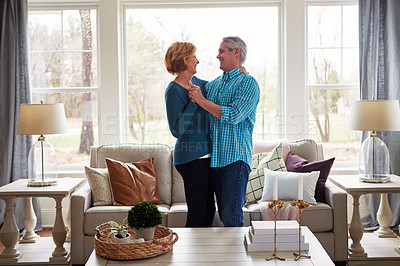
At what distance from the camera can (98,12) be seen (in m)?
5.06

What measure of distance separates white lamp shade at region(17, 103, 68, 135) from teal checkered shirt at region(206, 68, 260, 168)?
1.61 metres

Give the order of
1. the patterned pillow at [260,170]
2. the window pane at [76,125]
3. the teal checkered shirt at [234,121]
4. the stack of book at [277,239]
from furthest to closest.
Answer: the window pane at [76,125] < the patterned pillow at [260,170] < the teal checkered shirt at [234,121] < the stack of book at [277,239]

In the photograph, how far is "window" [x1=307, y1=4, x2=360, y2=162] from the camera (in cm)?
517

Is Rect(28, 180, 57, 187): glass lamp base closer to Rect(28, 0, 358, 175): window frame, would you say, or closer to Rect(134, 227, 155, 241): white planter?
Rect(28, 0, 358, 175): window frame

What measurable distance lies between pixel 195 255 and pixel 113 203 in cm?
170

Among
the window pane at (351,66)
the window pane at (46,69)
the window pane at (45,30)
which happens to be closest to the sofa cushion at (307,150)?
the window pane at (351,66)

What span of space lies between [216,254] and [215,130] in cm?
85

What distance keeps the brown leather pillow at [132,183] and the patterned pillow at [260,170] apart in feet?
2.62

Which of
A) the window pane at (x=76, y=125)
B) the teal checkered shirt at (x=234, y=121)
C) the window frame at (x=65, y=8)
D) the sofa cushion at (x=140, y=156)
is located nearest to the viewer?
the teal checkered shirt at (x=234, y=121)

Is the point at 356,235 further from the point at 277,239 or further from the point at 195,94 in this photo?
the point at 195,94

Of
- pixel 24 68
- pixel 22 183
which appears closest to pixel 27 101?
pixel 24 68

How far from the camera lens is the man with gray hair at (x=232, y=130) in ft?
9.79

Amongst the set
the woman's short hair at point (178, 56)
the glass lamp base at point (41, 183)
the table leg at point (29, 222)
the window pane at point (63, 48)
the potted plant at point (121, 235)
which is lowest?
the table leg at point (29, 222)

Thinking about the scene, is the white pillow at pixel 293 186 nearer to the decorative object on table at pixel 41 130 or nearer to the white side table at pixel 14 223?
the white side table at pixel 14 223
